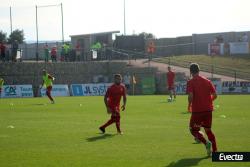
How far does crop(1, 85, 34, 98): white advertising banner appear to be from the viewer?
166 feet

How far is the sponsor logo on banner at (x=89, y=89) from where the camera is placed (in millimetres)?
53997

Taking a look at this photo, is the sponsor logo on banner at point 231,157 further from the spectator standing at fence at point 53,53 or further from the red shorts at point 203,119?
the spectator standing at fence at point 53,53

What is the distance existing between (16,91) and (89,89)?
21.4 ft

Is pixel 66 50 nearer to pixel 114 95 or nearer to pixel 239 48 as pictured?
pixel 239 48

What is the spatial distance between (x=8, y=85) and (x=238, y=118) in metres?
30.5

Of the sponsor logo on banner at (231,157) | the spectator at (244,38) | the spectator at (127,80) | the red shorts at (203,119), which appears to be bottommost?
the spectator at (127,80)

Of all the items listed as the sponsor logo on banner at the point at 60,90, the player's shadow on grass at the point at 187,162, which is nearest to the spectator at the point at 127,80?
the sponsor logo on banner at the point at 60,90

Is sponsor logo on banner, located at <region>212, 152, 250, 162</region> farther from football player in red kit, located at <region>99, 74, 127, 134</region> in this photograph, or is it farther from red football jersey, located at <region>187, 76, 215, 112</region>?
football player in red kit, located at <region>99, 74, 127, 134</region>

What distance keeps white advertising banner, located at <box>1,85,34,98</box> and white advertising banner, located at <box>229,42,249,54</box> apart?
2282 centimetres

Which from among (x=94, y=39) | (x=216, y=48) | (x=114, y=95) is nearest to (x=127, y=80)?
(x=94, y=39)

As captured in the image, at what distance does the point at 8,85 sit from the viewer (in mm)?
51531

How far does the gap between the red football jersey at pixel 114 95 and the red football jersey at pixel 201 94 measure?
227 inches

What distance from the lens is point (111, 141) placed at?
17234 mm

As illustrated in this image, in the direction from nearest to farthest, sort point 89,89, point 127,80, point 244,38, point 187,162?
point 187,162 → point 89,89 → point 127,80 → point 244,38
